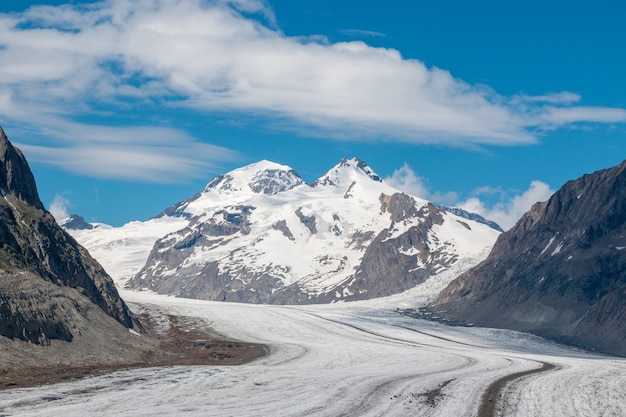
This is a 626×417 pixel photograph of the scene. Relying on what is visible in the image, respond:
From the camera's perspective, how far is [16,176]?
9175 centimetres

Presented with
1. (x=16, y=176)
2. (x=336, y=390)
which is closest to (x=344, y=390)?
(x=336, y=390)

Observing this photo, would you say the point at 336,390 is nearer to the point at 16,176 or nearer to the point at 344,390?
the point at 344,390

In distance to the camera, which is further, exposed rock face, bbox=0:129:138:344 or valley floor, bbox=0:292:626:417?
exposed rock face, bbox=0:129:138:344

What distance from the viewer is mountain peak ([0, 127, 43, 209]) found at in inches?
3541

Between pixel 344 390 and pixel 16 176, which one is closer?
pixel 344 390

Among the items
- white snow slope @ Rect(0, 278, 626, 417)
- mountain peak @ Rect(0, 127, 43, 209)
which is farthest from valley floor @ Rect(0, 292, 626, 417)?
mountain peak @ Rect(0, 127, 43, 209)

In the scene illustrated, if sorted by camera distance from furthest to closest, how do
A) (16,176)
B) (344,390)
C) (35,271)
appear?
(16,176) < (35,271) < (344,390)

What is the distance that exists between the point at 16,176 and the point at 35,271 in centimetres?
1730

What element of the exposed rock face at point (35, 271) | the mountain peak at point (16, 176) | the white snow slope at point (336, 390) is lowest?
the white snow slope at point (336, 390)

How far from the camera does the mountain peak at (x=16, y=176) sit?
295 ft

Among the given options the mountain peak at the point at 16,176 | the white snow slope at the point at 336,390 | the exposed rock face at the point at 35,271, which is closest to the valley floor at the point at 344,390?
the white snow slope at the point at 336,390

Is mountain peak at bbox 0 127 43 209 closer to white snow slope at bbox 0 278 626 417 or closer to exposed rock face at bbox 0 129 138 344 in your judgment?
exposed rock face at bbox 0 129 138 344

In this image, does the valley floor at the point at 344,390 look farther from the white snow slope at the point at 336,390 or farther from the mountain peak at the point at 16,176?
the mountain peak at the point at 16,176

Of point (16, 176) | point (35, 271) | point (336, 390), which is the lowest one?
point (336, 390)
